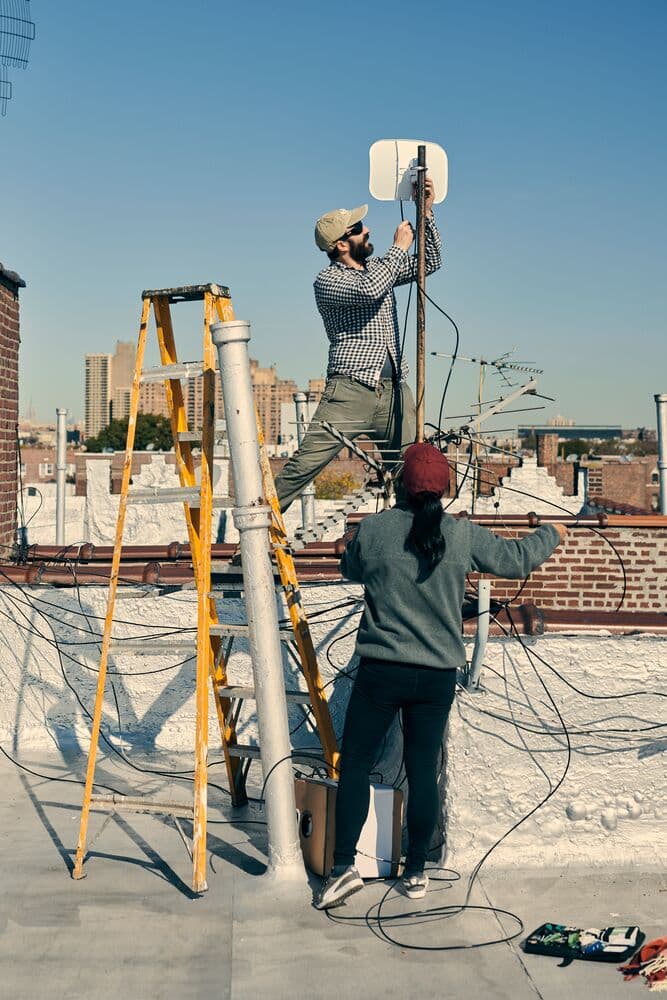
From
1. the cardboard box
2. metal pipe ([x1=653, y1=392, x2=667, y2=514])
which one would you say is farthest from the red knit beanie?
metal pipe ([x1=653, y1=392, x2=667, y2=514])

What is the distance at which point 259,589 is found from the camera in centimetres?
470

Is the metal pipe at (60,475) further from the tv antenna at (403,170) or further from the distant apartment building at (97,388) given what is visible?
the distant apartment building at (97,388)

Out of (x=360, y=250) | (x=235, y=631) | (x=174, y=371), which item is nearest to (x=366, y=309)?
(x=360, y=250)

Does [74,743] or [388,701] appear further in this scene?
[74,743]

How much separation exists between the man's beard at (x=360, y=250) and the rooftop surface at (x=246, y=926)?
9.75 ft

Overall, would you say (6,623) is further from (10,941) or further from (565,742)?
(565,742)

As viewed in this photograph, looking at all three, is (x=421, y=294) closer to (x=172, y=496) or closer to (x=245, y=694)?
(x=172, y=496)

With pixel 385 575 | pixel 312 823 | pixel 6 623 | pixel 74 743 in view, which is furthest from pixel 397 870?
pixel 6 623

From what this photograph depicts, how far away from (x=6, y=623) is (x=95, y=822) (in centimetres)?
179

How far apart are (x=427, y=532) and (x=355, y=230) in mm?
2270

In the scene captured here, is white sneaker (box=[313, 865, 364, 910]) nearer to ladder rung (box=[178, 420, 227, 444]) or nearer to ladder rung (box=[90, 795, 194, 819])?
ladder rung (box=[90, 795, 194, 819])

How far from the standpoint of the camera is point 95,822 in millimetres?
5316

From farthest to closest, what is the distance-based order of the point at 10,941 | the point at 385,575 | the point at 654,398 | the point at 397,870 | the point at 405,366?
the point at 654,398 < the point at 405,366 < the point at 397,870 < the point at 385,575 < the point at 10,941

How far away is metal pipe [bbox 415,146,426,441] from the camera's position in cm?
564
